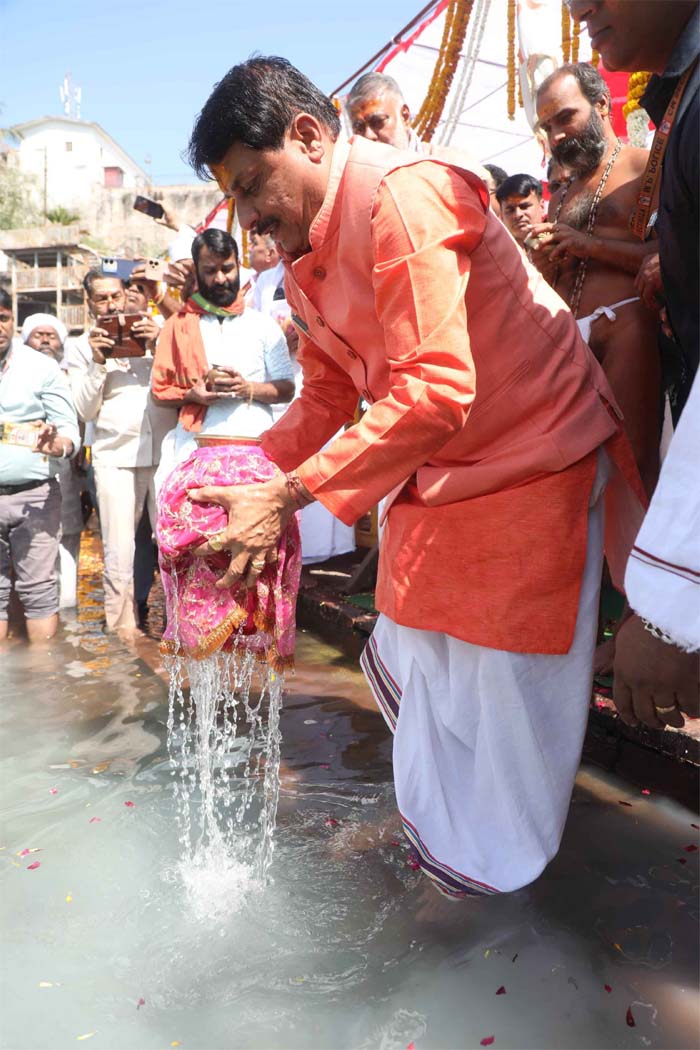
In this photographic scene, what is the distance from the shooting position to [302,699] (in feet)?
14.5

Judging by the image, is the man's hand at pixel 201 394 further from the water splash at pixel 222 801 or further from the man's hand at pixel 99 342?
the water splash at pixel 222 801

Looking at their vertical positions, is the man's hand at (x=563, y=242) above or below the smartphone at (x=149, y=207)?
below

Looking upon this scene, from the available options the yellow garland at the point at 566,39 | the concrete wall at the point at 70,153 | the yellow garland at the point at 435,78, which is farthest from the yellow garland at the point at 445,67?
the concrete wall at the point at 70,153

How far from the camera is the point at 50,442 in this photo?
534 centimetres

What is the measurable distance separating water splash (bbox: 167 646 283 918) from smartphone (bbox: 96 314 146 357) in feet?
8.59

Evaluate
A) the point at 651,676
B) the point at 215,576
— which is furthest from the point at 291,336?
the point at 651,676

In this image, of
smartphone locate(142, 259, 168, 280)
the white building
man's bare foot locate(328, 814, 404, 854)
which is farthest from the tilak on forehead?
the white building

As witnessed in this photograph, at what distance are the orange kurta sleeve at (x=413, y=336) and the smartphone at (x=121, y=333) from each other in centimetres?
374

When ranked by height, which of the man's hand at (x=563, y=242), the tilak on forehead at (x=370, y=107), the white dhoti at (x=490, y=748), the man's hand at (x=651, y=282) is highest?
the tilak on forehead at (x=370, y=107)

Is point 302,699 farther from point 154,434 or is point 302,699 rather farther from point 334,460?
point 334,460

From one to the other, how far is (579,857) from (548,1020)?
759mm

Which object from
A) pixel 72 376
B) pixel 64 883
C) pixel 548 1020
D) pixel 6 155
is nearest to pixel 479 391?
pixel 548 1020

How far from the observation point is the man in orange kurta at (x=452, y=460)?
1.86 m

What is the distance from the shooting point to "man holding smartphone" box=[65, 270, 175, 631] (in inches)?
217
